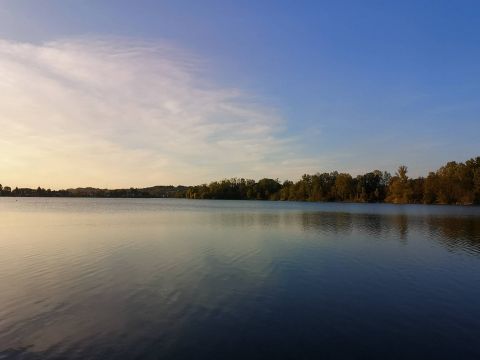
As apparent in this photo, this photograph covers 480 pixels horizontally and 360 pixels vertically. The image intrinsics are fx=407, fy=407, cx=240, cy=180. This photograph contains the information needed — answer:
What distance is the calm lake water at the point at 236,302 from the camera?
11.4 m

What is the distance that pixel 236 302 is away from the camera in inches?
624

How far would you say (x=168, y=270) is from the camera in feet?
72.6

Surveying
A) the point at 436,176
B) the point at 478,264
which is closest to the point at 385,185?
the point at 436,176

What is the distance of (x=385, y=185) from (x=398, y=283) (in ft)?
624

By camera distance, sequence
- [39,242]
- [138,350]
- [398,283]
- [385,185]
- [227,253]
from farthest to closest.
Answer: [385,185] < [39,242] < [227,253] < [398,283] < [138,350]

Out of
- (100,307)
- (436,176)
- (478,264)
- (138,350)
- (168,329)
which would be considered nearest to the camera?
(138,350)

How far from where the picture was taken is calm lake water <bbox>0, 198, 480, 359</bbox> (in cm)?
1138

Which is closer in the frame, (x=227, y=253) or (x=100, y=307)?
(x=100, y=307)

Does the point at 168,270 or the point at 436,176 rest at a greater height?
the point at 436,176

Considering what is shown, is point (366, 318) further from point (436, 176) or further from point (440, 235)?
point (436, 176)

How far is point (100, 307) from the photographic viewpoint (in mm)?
15039

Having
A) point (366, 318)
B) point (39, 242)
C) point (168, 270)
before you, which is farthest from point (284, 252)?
point (39, 242)

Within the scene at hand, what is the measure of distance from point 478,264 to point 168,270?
762 inches

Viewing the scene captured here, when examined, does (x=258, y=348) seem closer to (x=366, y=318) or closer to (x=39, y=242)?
(x=366, y=318)
